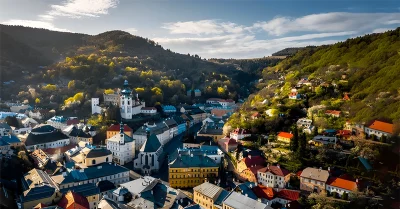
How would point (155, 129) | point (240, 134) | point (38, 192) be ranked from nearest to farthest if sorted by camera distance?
point (38, 192) → point (240, 134) → point (155, 129)

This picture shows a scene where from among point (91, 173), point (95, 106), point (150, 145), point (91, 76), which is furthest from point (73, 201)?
point (91, 76)

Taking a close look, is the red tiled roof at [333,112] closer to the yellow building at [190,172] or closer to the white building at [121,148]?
the yellow building at [190,172]

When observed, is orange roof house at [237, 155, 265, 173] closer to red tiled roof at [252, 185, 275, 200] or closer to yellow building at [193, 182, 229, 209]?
red tiled roof at [252, 185, 275, 200]

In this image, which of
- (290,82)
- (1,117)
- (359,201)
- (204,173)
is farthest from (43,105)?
(359,201)

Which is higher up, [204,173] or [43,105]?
[43,105]

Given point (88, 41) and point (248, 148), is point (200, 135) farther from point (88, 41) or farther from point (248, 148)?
point (88, 41)

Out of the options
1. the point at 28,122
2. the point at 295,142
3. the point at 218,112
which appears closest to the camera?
the point at 295,142

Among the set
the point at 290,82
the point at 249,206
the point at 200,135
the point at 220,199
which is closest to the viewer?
the point at 249,206

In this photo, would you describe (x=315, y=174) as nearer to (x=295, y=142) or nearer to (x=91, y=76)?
(x=295, y=142)
